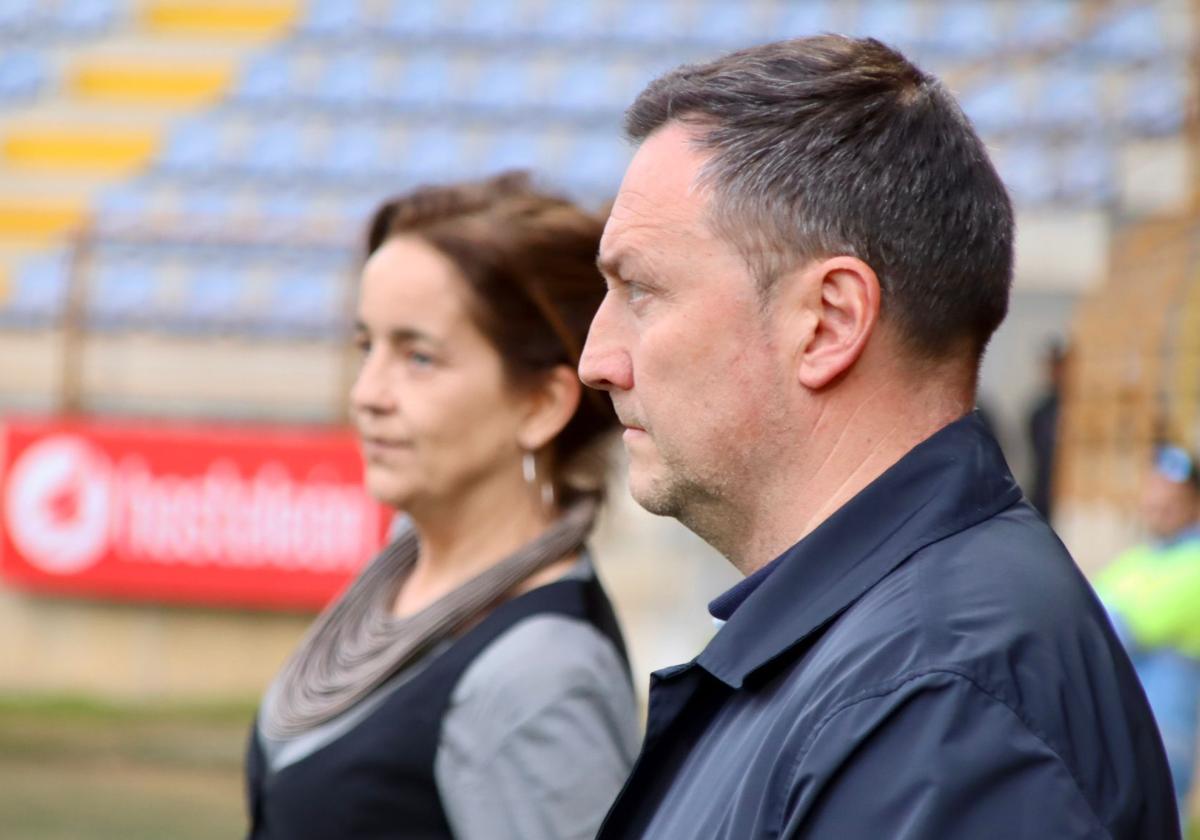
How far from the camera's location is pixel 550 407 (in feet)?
6.91

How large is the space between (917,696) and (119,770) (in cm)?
607

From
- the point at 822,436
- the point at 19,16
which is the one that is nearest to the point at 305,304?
the point at 19,16

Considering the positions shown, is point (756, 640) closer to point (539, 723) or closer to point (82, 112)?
point (539, 723)

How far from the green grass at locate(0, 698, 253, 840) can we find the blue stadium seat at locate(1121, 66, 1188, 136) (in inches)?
219

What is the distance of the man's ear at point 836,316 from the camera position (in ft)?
3.68

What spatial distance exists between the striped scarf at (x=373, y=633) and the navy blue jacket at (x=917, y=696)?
68cm

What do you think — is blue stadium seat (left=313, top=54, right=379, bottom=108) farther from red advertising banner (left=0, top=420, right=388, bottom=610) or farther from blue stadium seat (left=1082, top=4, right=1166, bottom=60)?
blue stadium seat (left=1082, top=4, right=1166, bottom=60)

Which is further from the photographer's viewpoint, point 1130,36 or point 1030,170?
point 1130,36

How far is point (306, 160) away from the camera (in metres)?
10.5

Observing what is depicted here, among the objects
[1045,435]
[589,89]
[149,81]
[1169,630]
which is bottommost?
[1045,435]

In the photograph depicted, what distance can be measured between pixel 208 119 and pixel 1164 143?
19.9 feet

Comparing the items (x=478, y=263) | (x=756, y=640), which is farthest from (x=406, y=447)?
(x=756, y=640)

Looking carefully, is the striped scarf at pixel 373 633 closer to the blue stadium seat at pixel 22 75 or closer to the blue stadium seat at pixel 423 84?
the blue stadium seat at pixel 423 84

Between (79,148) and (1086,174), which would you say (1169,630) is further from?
(79,148)
